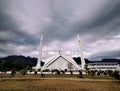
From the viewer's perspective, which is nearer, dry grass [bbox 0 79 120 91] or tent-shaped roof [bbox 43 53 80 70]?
dry grass [bbox 0 79 120 91]

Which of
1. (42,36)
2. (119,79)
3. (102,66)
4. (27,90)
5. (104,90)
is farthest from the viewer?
(42,36)

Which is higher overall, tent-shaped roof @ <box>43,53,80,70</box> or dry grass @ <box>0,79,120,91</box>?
tent-shaped roof @ <box>43,53,80,70</box>

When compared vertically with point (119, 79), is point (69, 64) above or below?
above

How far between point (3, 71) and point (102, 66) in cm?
4466

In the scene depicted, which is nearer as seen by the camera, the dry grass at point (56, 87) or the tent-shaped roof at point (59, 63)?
the dry grass at point (56, 87)

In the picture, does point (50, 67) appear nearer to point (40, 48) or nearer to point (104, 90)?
point (40, 48)

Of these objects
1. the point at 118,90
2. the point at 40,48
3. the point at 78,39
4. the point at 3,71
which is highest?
the point at 78,39

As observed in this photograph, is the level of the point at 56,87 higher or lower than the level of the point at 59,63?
lower

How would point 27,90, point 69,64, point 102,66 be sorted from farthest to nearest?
1. point 102,66
2. point 69,64
3. point 27,90

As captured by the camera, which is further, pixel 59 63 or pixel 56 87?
pixel 59 63

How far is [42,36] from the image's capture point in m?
68.1

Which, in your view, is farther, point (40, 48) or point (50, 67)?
point (40, 48)

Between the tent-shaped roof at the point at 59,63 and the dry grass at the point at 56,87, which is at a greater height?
the tent-shaped roof at the point at 59,63

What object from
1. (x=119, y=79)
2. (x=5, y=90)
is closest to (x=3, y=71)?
(x=5, y=90)
